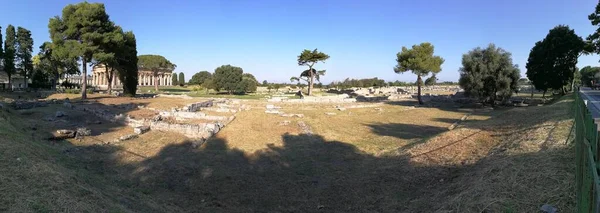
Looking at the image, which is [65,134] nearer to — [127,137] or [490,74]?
[127,137]

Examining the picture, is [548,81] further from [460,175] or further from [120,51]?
[120,51]

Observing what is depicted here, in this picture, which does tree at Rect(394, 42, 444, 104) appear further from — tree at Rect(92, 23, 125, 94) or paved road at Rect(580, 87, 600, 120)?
tree at Rect(92, 23, 125, 94)

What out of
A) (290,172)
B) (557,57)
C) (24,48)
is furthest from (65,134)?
(24,48)

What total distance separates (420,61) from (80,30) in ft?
118

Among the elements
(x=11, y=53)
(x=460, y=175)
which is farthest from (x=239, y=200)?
(x=11, y=53)

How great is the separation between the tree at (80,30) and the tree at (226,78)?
2685 cm

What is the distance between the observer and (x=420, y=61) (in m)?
38.0

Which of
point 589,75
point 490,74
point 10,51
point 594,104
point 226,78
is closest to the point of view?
point 594,104

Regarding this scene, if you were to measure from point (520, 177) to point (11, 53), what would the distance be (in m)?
62.3

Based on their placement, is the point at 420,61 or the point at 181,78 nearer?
the point at 420,61

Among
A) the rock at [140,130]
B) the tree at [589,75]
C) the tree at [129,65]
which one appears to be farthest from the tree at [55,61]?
the tree at [589,75]

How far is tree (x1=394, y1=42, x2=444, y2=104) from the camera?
38.1m

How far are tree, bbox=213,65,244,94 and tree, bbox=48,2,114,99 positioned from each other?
26850 millimetres

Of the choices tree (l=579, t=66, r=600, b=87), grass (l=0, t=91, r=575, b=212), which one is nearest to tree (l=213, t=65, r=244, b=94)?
grass (l=0, t=91, r=575, b=212)
